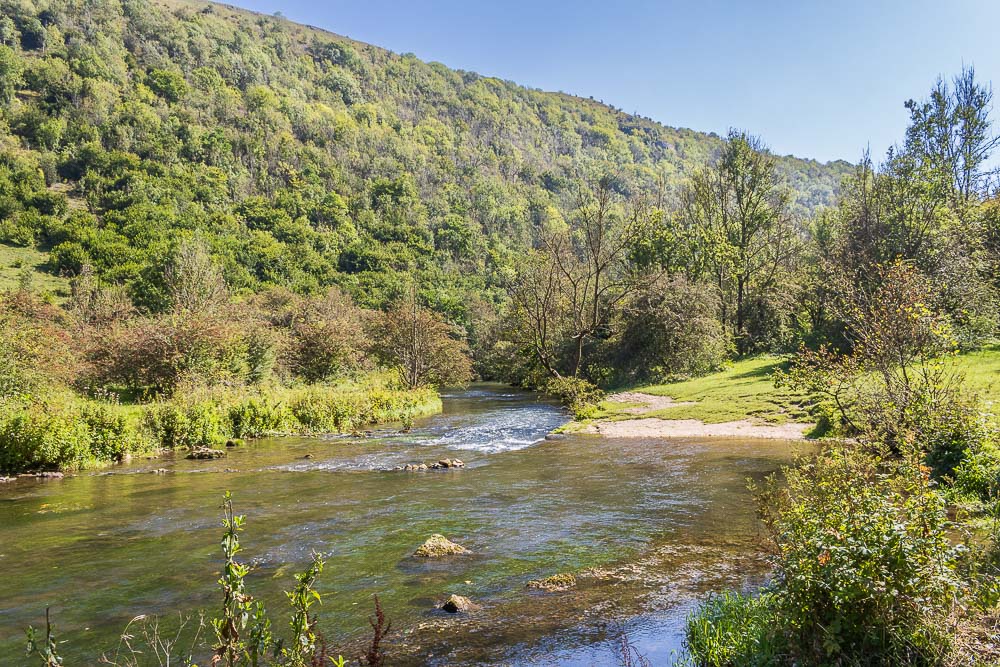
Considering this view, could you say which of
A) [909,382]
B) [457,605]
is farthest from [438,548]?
[909,382]

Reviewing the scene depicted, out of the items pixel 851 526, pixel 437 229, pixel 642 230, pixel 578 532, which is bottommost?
pixel 578 532

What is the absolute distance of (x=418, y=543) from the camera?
35.1 feet

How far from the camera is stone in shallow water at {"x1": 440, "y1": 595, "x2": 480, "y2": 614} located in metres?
7.75

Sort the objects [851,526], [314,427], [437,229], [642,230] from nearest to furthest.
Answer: [851,526] < [314,427] < [642,230] < [437,229]

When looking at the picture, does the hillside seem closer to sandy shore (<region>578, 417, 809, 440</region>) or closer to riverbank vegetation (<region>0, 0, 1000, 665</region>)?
riverbank vegetation (<region>0, 0, 1000, 665</region>)

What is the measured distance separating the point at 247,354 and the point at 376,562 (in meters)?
26.9

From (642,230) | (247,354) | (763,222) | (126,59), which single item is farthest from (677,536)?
(126,59)

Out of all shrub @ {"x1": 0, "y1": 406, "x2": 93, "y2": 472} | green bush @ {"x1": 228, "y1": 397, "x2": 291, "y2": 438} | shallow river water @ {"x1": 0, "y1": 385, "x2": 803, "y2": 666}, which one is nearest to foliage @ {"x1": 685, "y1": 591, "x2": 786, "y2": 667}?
shallow river water @ {"x1": 0, "y1": 385, "x2": 803, "y2": 666}

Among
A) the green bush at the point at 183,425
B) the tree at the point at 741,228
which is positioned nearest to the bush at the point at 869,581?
the green bush at the point at 183,425

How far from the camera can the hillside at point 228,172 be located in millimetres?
76062

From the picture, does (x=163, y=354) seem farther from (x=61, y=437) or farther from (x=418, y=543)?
(x=418, y=543)

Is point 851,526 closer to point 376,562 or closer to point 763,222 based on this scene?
point 376,562

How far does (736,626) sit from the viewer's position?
20.8 feet

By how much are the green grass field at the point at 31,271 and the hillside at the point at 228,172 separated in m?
1.89
